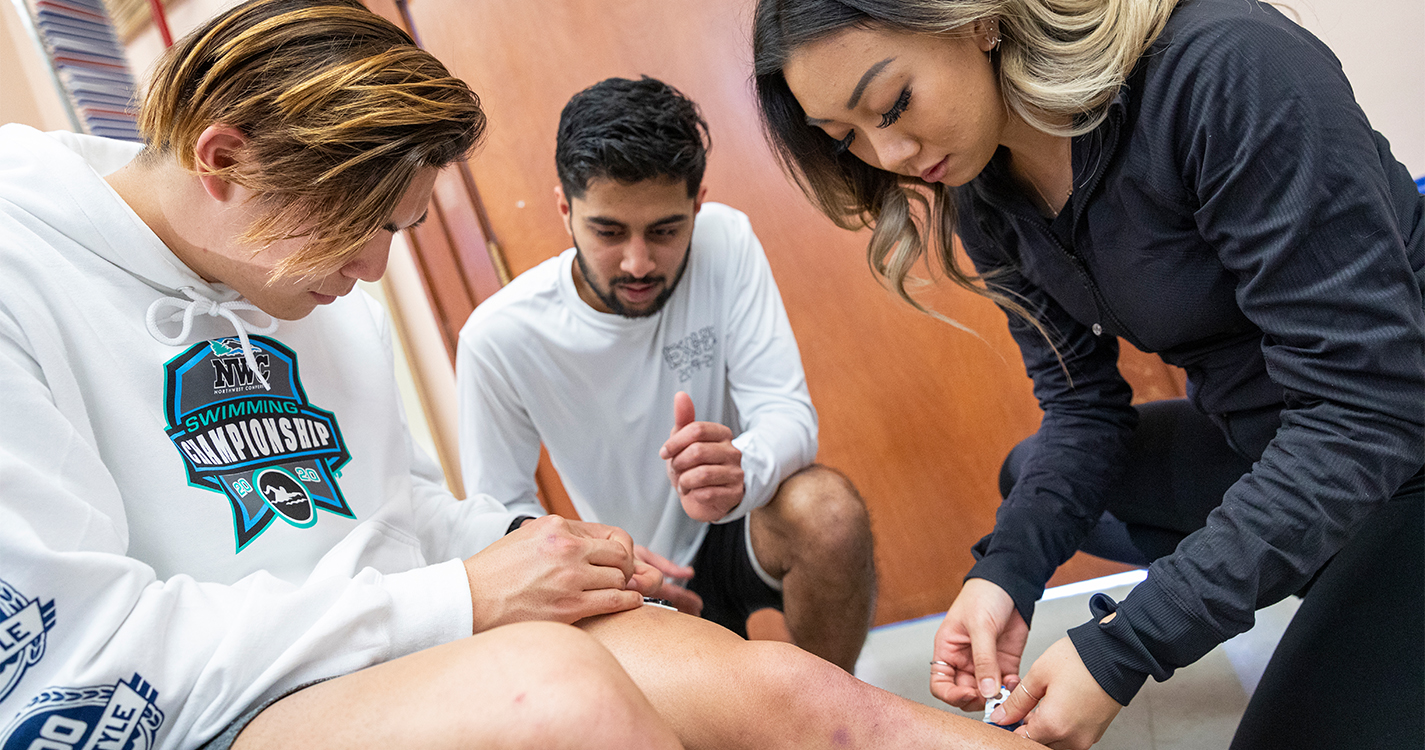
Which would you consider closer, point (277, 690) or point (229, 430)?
point (277, 690)

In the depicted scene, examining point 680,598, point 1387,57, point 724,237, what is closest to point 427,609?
point 680,598

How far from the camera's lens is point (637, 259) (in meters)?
1.36

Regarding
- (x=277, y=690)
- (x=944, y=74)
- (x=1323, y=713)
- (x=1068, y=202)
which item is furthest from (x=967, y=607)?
(x=277, y=690)

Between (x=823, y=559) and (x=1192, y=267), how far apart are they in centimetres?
63

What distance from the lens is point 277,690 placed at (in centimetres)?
65

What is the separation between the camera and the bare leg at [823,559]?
4.09 ft

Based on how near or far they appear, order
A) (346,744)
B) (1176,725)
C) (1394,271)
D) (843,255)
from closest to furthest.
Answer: (346,744) < (1394,271) < (1176,725) < (843,255)

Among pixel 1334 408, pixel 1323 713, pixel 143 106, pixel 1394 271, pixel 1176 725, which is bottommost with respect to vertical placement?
pixel 1176 725

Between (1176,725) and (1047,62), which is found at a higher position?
(1047,62)

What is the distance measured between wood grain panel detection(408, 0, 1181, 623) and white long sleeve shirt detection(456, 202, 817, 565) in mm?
481

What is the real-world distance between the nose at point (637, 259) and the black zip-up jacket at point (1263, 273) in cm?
67

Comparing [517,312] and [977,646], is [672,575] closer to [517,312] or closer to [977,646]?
[977,646]

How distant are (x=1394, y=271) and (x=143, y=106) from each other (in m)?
1.13

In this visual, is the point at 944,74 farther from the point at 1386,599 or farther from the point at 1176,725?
the point at 1176,725
